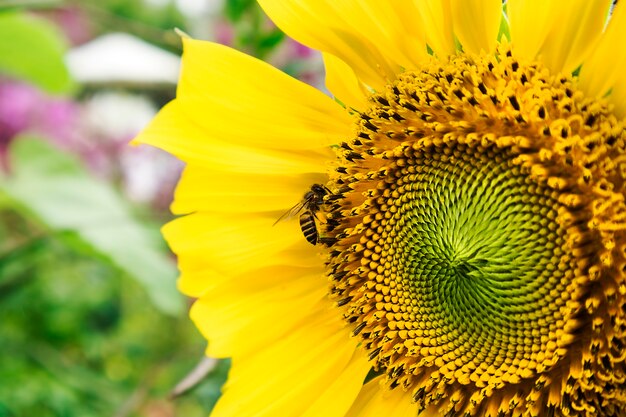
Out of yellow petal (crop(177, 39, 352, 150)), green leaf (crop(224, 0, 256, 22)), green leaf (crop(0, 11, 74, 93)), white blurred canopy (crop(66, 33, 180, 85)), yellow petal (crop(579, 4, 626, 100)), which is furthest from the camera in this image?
green leaf (crop(0, 11, 74, 93))

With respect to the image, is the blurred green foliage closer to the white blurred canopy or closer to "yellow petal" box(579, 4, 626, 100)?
the white blurred canopy

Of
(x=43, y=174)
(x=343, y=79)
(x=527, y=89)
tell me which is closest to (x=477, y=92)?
(x=527, y=89)

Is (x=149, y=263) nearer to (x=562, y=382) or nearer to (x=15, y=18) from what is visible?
(x=15, y=18)

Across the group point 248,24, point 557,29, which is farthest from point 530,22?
point 248,24

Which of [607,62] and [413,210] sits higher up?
[607,62]

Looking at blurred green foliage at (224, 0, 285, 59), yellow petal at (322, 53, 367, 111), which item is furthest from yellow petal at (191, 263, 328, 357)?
blurred green foliage at (224, 0, 285, 59)

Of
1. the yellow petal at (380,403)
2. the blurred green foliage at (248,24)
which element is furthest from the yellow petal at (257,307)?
the blurred green foliage at (248,24)

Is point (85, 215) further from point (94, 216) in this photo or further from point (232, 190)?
point (232, 190)
